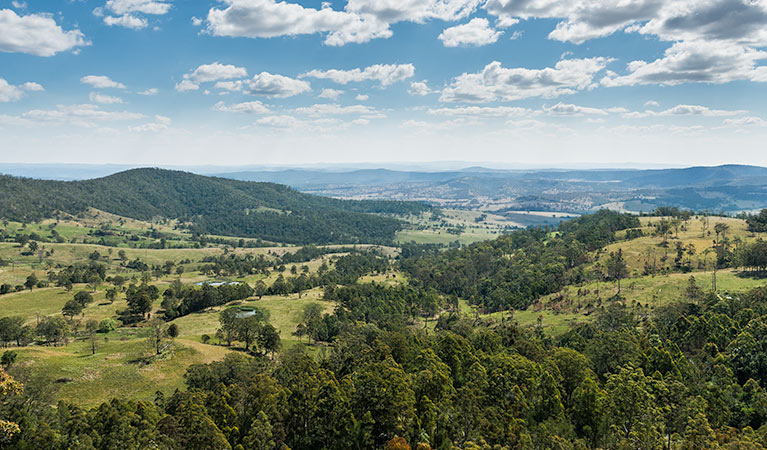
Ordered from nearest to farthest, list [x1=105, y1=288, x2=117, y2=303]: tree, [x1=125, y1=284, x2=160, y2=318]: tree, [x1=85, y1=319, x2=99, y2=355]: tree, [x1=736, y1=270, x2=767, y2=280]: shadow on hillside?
[x1=85, y1=319, x2=99, y2=355]: tree, [x1=736, y1=270, x2=767, y2=280]: shadow on hillside, [x1=125, y1=284, x2=160, y2=318]: tree, [x1=105, y1=288, x2=117, y2=303]: tree

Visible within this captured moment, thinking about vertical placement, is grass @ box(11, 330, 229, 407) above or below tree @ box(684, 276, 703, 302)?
below

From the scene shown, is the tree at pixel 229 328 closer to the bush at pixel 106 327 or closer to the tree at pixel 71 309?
the bush at pixel 106 327

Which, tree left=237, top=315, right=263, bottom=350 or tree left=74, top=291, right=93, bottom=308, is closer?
tree left=237, top=315, right=263, bottom=350

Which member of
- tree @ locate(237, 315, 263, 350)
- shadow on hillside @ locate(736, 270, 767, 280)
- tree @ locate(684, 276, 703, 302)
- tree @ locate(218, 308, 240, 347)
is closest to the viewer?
tree @ locate(237, 315, 263, 350)

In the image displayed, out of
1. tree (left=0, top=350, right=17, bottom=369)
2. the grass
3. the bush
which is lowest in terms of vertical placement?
the bush

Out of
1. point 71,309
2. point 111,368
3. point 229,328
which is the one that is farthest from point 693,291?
point 71,309

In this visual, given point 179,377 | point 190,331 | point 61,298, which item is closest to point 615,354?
point 179,377

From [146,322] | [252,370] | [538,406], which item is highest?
[538,406]

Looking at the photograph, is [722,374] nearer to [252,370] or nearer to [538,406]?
[538,406]

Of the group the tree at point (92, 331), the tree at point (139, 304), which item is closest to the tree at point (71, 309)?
the tree at point (139, 304)

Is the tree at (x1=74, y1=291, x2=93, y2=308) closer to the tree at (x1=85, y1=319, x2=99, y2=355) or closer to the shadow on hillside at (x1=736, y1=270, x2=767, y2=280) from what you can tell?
the tree at (x1=85, y1=319, x2=99, y2=355)

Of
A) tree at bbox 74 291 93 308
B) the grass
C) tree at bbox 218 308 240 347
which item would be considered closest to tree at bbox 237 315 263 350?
tree at bbox 218 308 240 347
